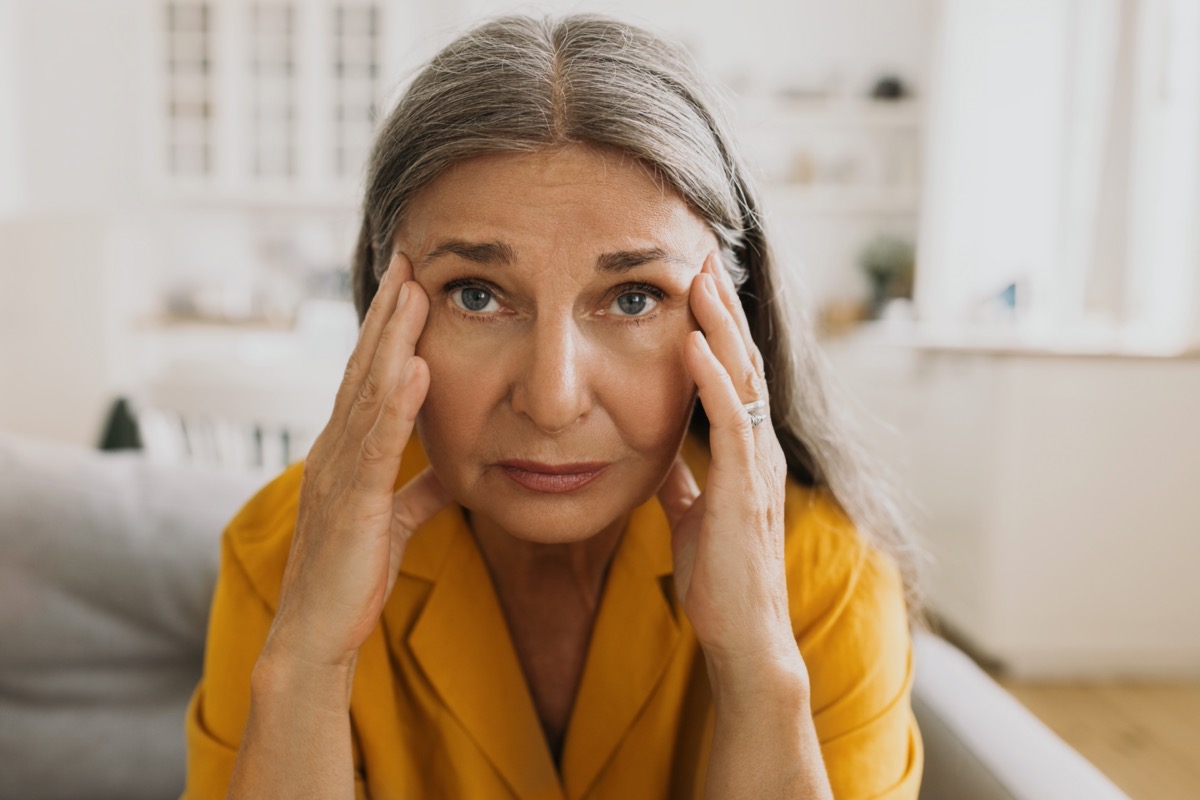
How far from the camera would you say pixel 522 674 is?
1075 millimetres

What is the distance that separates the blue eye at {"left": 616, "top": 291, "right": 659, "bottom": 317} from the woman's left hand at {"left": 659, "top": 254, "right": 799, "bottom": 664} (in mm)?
42

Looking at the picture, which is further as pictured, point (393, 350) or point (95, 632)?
point (95, 632)

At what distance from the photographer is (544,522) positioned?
0.91 metres

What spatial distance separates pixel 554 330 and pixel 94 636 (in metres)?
0.82

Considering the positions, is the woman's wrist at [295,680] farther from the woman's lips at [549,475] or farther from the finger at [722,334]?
the finger at [722,334]

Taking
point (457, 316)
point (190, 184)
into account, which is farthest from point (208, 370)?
point (190, 184)

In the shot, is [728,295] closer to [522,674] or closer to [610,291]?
[610,291]

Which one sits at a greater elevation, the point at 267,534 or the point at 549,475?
the point at 549,475

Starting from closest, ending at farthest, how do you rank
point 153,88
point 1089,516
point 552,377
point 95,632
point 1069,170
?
point 552,377, point 95,632, point 1089,516, point 1069,170, point 153,88

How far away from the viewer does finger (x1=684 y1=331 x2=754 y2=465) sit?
881mm

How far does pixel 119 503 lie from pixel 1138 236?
3.21 meters

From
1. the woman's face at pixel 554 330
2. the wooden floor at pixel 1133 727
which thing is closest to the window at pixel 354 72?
the wooden floor at pixel 1133 727

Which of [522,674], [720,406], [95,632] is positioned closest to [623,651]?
[522,674]

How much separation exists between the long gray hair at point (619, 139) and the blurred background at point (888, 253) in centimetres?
9
